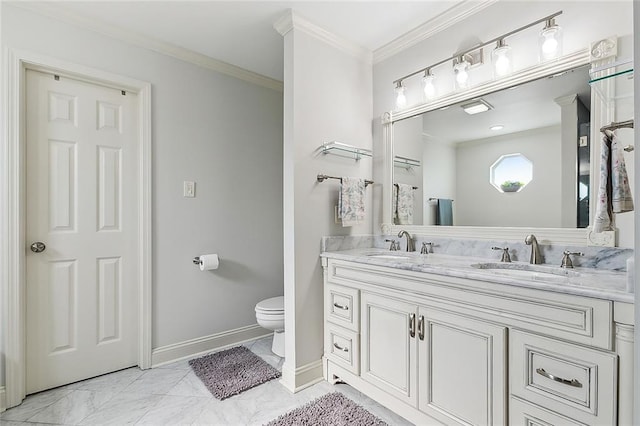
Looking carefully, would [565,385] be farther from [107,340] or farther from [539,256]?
[107,340]

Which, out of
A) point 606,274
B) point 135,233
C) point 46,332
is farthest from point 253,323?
point 606,274

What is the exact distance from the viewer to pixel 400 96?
2.19m

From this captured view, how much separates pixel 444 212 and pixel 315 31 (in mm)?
1483

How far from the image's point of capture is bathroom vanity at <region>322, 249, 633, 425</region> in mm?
969

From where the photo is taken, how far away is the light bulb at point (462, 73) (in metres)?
1.82

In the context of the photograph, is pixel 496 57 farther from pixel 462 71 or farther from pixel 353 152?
pixel 353 152

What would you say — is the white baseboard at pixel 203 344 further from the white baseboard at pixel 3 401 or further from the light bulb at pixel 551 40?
the light bulb at pixel 551 40

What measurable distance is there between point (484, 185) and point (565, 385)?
3.65 ft

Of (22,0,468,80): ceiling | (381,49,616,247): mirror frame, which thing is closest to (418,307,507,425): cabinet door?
(381,49,616,247): mirror frame

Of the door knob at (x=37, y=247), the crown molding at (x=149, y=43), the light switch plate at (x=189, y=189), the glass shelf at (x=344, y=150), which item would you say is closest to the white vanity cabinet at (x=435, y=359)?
the glass shelf at (x=344, y=150)

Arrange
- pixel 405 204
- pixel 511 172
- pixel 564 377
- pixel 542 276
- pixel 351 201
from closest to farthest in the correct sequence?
pixel 564 377
pixel 542 276
pixel 511 172
pixel 351 201
pixel 405 204

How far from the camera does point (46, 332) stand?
188 cm

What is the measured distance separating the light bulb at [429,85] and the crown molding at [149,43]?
4.67 feet

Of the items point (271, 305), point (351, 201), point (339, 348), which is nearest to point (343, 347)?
point (339, 348)
